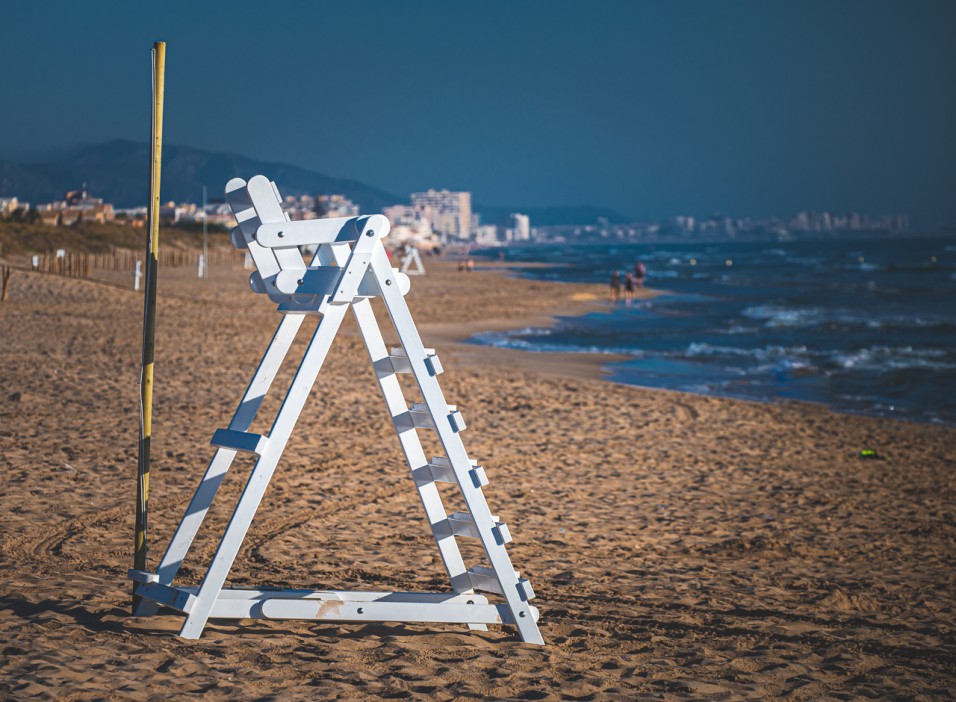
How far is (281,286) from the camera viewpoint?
4043 mm

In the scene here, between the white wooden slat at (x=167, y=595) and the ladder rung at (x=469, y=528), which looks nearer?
the white wooden slat at (x=167, y=595)

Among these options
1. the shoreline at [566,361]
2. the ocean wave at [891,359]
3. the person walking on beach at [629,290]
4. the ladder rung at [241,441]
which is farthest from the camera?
the person walking on beach at [629,290]

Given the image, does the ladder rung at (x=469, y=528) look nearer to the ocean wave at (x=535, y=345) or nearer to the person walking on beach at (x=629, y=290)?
the ocean wave at (x=535, y=345)

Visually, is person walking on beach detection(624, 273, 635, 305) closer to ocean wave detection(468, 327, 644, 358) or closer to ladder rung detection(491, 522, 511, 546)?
ocean wave detection(468, 327, 644, 358)

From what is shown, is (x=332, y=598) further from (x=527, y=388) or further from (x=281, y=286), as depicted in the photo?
(x=527, y=388)

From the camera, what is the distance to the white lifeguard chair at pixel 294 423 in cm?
400

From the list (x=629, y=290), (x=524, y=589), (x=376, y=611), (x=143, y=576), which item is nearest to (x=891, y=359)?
(x=524, y=589)

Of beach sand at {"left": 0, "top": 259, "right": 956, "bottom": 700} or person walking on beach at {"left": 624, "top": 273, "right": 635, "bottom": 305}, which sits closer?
beach sand at {"left": 0, "top": 259, "right": 956, "bottom": 700}

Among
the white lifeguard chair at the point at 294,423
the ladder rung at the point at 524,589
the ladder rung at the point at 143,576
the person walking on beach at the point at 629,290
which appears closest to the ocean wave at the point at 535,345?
the person walking on beach at the point at 629,290

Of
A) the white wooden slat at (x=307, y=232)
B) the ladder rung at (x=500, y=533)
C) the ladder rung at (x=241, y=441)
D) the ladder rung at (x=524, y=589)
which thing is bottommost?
the ladder rung at (x=524, y=589)

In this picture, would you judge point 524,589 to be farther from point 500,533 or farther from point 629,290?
point 629,290

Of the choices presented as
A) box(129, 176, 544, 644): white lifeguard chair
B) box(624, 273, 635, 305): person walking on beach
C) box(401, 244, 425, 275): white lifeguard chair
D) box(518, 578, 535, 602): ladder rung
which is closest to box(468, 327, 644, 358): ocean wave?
box(624, 273, 635, 305): person walking on beach

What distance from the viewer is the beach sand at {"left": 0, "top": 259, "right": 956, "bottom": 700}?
4.20 m

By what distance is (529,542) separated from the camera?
679 cm
